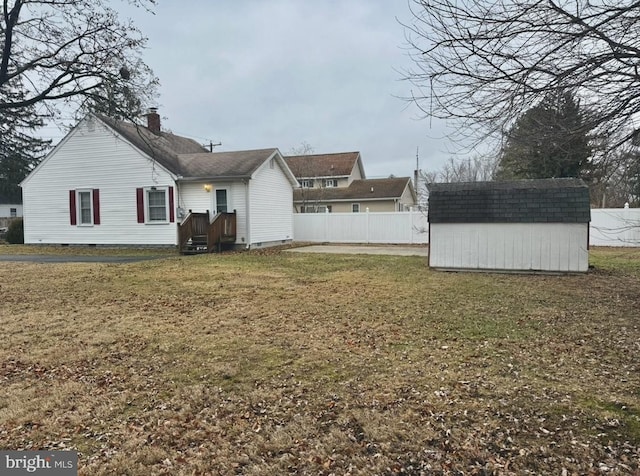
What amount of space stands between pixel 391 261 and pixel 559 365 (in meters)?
8.69

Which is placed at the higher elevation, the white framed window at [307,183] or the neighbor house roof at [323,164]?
the neighbor house roof at [323,164]

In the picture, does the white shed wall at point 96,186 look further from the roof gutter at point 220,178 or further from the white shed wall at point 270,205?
the white shed wall at point 270,205

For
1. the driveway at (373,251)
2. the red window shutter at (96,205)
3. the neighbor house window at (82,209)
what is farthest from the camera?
the neighbor house window at (82,209)

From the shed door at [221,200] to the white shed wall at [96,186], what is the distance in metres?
1.85

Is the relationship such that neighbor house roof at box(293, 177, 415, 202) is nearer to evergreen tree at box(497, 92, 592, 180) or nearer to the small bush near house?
the small bush near house

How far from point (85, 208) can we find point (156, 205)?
3.54 meters

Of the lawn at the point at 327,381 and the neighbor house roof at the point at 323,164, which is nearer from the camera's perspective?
the lawn at the point at 327,381

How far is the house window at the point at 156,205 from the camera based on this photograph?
1662 cm

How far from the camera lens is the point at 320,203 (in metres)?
31.1

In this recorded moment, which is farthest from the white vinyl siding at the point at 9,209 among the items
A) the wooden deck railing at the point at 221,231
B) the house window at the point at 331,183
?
the wooden deck railing at the point at 221,231

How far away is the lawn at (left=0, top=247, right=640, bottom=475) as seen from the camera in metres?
2.46

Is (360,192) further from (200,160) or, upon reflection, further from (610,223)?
(610,223)

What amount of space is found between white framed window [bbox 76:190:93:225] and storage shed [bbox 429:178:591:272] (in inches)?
564

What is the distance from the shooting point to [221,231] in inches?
609
